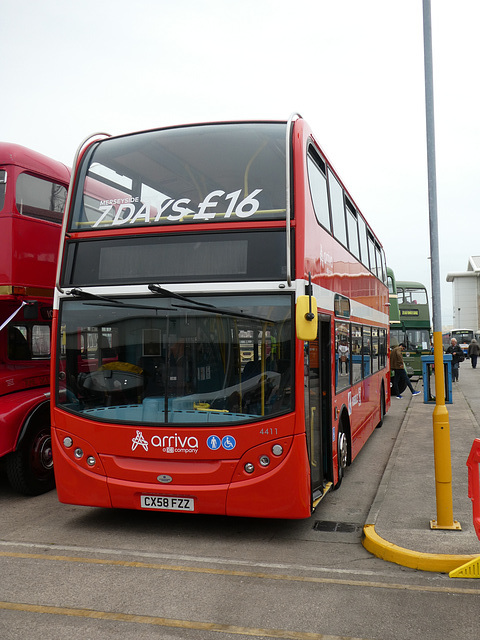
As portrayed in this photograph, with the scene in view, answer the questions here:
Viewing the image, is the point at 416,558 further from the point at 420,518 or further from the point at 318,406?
the point at 318,406

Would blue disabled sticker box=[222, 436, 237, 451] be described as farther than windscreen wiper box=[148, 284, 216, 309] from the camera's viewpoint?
No

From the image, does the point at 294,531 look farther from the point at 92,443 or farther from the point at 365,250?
the point at 365,250

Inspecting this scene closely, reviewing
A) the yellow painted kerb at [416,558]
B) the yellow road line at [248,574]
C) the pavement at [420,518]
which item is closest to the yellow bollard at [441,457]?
the pavement at [420,518]

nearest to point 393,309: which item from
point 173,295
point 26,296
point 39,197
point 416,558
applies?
point 39,197

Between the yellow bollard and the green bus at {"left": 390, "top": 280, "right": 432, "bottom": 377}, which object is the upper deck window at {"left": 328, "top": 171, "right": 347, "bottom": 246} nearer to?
the yellow bollard

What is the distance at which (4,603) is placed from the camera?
14.7 ft

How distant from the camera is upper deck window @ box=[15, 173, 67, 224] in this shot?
7.72 m

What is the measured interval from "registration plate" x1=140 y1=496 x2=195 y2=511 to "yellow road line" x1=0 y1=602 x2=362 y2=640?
5.20 ft

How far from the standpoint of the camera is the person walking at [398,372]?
18344 mm

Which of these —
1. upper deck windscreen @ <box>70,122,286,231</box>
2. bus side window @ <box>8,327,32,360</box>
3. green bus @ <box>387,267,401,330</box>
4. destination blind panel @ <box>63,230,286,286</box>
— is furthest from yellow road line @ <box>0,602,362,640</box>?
green bus @ <box>387,267,401,330</box>

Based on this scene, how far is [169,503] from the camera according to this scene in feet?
19.3

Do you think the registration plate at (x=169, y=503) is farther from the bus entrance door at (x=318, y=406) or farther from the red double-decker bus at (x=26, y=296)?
the red double-decker bus at (x=26, y=296)

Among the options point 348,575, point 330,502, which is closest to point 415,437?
point 330,502

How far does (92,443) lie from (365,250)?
6.87 metres
